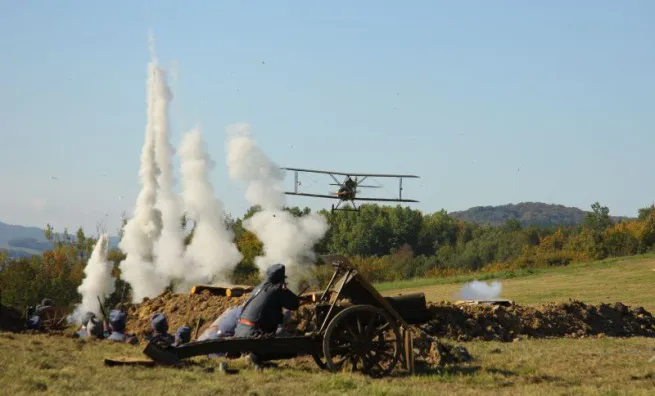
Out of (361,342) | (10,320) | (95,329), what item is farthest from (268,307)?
(10,320)

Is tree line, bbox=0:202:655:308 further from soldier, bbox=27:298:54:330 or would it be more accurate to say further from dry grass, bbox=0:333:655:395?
dry grass, bbox=0:333:655:395

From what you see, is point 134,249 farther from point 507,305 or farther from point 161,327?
point 161,327

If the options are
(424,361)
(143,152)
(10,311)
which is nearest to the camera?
(424,361)

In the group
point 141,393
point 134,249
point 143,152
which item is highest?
point 143,152

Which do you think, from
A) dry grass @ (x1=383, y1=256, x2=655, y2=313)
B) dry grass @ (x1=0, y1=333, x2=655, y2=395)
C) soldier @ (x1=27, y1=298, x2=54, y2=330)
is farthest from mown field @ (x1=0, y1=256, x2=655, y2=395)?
dry grass @ (x1=383, y1=256, x2=655, y2=313)

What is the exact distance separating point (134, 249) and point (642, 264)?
3956 cm

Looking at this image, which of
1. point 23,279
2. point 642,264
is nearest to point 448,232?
point 642,264

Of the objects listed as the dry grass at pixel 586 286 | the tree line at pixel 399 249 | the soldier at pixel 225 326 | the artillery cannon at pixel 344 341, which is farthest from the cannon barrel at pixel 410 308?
the tree line at pixel 399 249

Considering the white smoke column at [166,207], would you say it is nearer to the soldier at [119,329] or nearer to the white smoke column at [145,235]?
the white smoke column at [145,235]

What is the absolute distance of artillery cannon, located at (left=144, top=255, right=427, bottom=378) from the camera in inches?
593

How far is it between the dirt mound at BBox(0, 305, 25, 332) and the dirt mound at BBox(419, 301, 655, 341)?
9.60 m

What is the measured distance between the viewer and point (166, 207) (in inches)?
1811

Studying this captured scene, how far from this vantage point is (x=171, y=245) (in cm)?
4600

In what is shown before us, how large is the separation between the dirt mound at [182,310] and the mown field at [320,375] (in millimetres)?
4897
